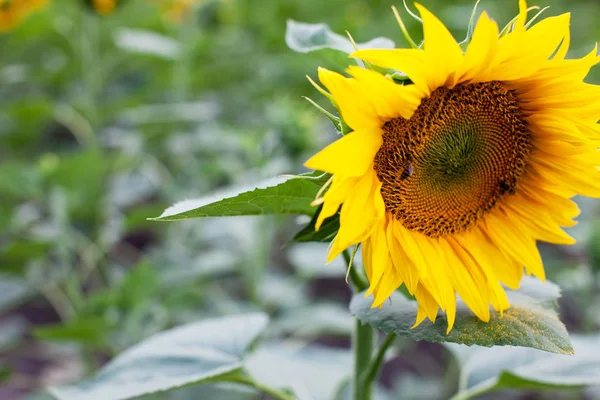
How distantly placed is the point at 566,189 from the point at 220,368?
1.37 feet

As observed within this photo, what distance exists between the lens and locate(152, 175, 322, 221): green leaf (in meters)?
0.54

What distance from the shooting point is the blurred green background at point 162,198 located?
1.41 m

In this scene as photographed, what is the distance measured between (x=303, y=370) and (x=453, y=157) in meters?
0.62

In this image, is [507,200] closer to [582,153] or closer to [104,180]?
[582,153]

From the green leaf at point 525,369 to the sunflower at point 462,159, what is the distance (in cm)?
16

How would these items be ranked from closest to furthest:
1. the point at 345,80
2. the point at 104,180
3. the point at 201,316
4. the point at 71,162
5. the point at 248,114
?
the point at 345,80, the point at 71,162, the point at 201,316, the point at 104,180, the point at 248,114

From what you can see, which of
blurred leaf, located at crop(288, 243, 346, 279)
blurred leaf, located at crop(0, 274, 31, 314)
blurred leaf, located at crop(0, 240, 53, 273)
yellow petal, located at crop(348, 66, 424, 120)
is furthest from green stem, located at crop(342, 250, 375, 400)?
blurred leaf, located at crop(0, 274, 31, 314)

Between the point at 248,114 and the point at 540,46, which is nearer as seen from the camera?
the point at 540,46

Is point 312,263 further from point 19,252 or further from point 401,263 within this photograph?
point 401,263

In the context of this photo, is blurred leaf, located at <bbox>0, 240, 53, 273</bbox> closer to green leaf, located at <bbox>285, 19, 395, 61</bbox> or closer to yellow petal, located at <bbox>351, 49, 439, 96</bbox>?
green leaf, located at <bbox>285, 19, 395, 61</bbox>

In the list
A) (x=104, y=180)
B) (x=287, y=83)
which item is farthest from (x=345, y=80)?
(x=287, y=83)

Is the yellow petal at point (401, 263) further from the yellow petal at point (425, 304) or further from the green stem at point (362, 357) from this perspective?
the green stem at point (362, 357)

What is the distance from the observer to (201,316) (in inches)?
65.8

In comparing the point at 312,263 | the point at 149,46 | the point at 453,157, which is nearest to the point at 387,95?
the point at 453,157
